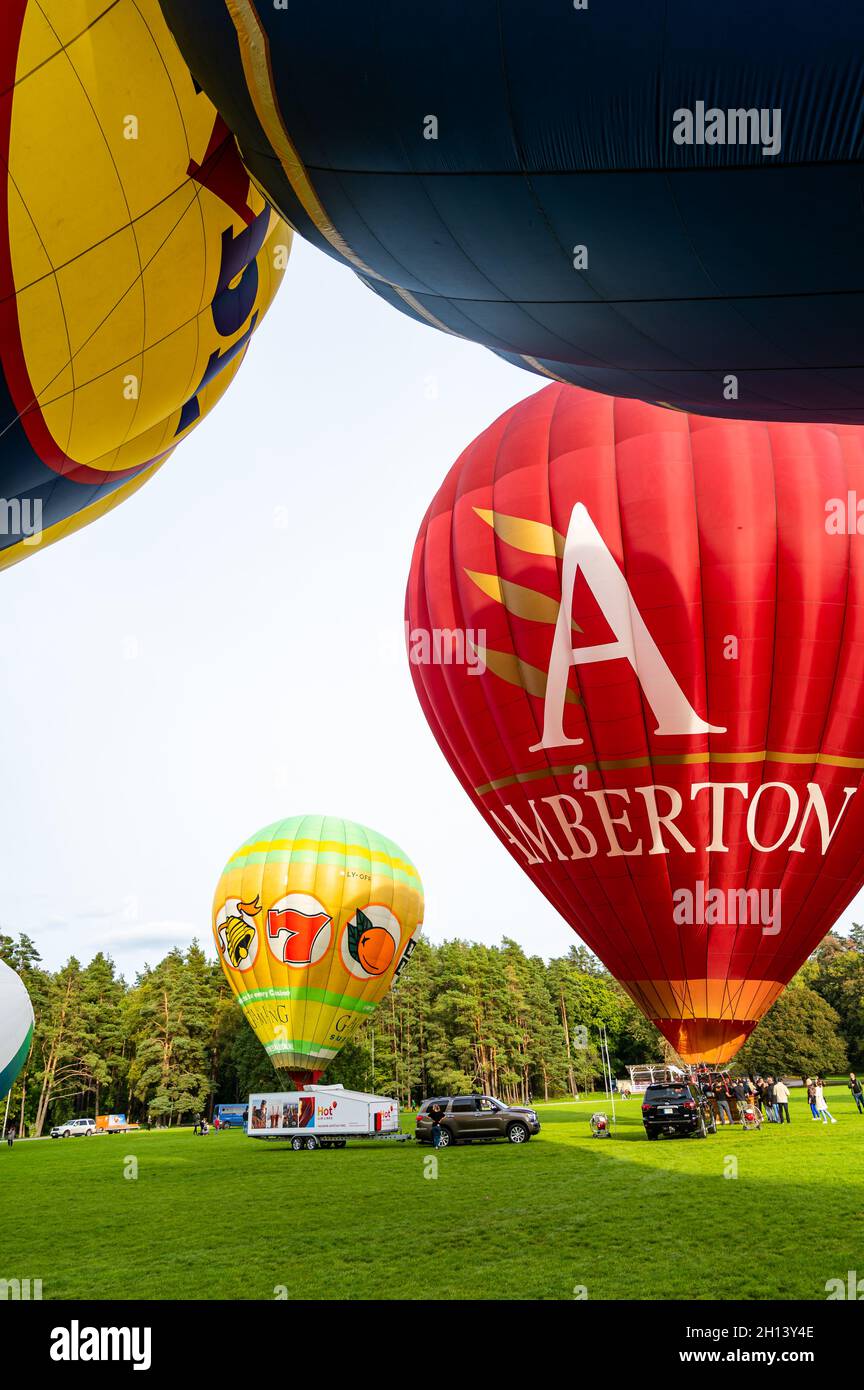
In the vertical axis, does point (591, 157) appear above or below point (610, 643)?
below

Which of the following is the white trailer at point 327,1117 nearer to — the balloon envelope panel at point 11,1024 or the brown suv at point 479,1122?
the brown suv at point 479,1122

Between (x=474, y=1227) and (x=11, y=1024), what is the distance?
14.9m

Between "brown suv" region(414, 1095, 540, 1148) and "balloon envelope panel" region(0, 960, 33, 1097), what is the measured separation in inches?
335

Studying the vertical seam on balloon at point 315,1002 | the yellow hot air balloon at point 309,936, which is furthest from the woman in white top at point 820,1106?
the vertical seam on balloon at point 315,1002

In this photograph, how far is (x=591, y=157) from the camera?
8.29 feet

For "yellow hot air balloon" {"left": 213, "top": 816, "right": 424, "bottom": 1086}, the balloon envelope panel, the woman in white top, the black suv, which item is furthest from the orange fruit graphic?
the woman in white top

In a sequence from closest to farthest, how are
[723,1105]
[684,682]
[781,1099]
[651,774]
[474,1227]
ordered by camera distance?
1. [474,1227]
2. [684,682]
3. [651,774]
4. [781,1099]
5. [723,1105]

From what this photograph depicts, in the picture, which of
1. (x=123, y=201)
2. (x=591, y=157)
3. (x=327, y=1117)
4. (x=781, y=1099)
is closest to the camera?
(x=591, y=157)

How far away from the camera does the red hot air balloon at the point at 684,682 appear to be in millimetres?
12055

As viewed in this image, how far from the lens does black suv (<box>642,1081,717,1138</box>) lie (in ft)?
62.1

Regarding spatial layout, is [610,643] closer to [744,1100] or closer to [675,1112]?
[675,1112]

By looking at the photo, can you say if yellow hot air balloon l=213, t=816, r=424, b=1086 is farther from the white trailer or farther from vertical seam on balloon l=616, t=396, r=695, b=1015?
vertical seam on balloon l=616, t=396, r=695, b=1015

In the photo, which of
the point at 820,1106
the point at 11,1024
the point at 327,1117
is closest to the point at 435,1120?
the point at 327,1117

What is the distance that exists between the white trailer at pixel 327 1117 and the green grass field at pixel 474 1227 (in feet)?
19.9
